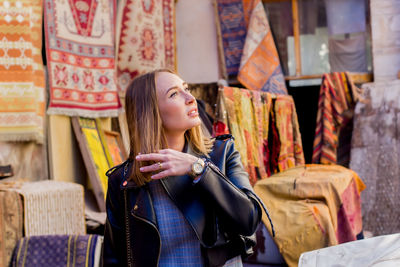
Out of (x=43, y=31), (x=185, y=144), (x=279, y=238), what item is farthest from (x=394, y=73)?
(x=185, y=144)

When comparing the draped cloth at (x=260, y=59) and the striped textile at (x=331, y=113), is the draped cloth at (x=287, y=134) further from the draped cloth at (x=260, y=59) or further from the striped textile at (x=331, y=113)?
the draped cloth at (x=260, y=59)

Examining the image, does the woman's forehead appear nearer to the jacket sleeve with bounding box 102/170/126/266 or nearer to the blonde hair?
the blonde hair

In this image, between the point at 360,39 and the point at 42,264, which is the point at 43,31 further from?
the point at 360,39

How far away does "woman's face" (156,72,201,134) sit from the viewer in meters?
1.86

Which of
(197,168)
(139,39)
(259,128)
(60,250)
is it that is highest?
(139,39)

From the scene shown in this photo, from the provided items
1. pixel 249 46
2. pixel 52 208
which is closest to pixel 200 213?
pixel 52 208

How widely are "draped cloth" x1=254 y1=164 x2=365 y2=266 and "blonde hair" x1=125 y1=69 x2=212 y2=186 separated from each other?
227cm

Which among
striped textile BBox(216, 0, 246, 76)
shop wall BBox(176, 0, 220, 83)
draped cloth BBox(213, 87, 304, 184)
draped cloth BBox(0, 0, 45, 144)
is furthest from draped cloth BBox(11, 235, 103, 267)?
striped textile BBox(216, 0, 246, 76)

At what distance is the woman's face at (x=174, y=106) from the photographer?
186 cm

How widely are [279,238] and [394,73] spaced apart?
159 inches

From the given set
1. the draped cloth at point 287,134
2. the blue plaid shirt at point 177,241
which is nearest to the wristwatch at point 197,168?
the blue plaid shirt at point 177,241

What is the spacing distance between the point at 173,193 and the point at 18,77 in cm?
322

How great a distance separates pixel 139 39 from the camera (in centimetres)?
626

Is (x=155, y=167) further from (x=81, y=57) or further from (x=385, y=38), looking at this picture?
(x=385, y=38)
